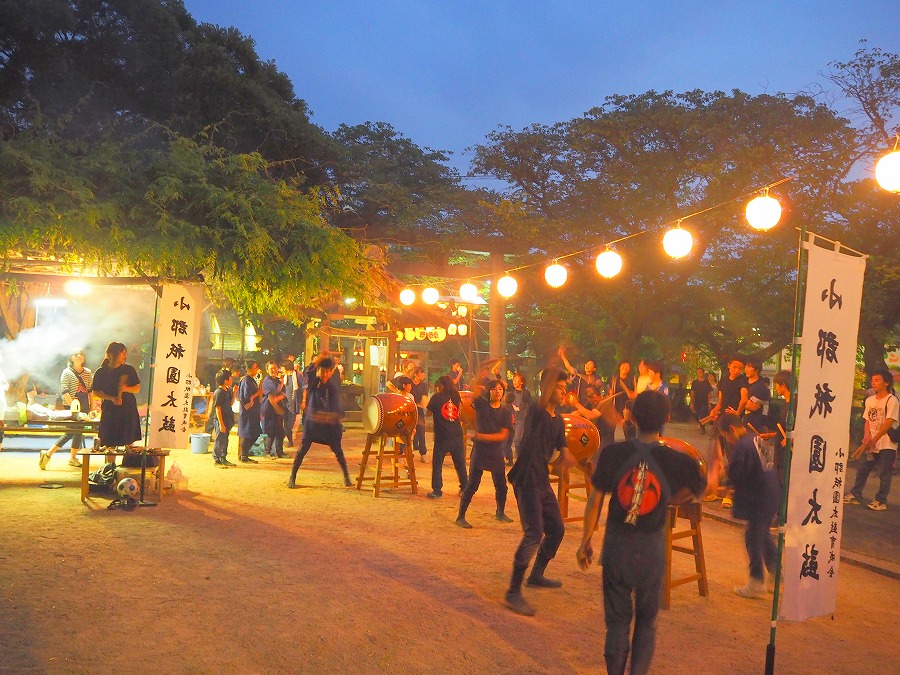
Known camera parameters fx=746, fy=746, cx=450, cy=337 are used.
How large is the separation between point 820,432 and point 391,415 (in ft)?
20.7

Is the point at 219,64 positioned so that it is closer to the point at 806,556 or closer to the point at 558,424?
the point at 558,424

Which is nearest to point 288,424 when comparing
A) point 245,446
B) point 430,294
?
point 245,446

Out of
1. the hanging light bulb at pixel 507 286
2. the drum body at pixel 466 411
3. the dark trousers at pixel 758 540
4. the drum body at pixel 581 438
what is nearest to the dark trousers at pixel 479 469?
the drum body at pixel 581 438

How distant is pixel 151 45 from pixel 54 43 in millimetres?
1515

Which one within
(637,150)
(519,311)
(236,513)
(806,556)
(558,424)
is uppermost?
(637,150)

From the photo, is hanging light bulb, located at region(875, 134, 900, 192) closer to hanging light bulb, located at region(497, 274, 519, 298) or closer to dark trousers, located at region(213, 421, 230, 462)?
hanging light bulb, located at region(497, 274, 519, 298)

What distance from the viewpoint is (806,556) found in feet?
15.5

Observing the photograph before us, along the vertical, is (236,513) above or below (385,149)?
below

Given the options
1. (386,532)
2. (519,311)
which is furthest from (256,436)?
(519,311)

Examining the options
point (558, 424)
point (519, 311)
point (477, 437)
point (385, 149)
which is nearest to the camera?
point (558, 424)

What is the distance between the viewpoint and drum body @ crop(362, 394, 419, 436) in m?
10.1

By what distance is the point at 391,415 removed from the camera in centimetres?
1018

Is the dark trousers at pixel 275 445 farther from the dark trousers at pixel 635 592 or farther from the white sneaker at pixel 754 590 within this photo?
the dark trousers at pixel 635 592

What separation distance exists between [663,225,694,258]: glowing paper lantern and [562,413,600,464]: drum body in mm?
2854
